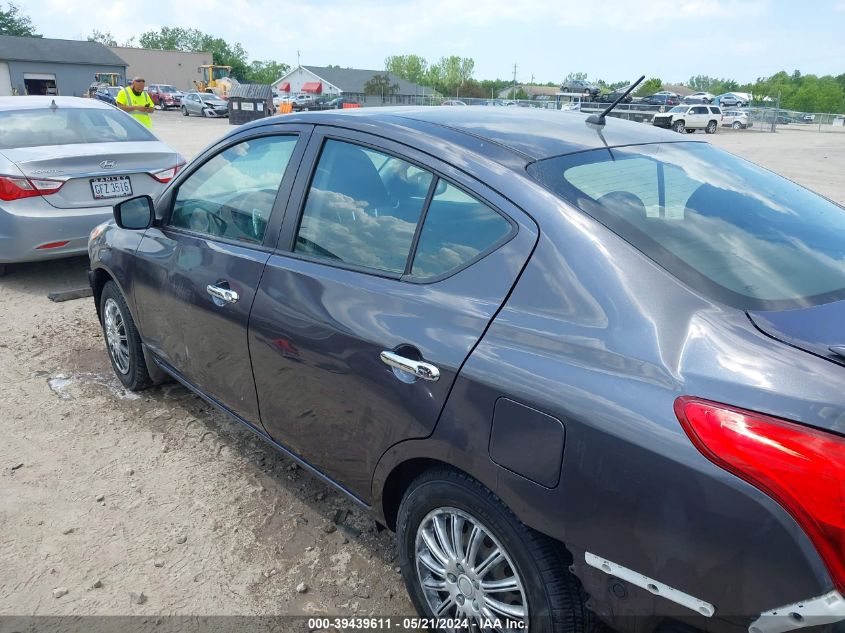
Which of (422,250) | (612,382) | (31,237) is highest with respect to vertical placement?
(422,250)

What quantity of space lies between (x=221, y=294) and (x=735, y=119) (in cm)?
4886

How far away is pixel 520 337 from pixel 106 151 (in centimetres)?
561

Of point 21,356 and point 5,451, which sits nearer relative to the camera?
point 5,451

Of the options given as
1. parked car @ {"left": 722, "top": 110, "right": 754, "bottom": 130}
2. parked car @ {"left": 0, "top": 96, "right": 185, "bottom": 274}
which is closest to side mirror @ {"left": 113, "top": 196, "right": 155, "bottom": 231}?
parked car @ {"left": 0, "top": 96, "right": 185, "bottom": 274}

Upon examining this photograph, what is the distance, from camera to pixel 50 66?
64438 mm

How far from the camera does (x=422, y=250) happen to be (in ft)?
7.18

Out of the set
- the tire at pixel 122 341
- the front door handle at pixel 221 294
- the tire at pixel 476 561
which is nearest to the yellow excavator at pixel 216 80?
the tire at pixel 122 341

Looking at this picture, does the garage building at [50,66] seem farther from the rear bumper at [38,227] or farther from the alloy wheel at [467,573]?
the alloy wheel at [467,573]

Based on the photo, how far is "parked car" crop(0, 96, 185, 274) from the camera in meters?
5.79

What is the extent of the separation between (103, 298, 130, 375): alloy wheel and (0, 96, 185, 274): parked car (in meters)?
2.13

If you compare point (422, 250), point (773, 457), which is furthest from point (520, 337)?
point (773, 457)

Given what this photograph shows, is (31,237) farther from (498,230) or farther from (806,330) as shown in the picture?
(806,330)

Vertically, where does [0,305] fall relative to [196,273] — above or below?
below

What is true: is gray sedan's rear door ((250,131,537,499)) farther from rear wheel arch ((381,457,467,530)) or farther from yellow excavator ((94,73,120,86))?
yellow excavator ((94,73,120,86))
